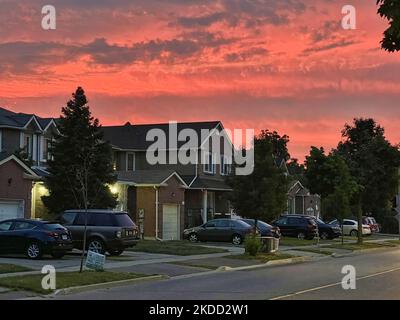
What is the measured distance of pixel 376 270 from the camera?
72.2ft

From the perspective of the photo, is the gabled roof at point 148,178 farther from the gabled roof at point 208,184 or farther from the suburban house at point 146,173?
the gabled roof at point 208,184

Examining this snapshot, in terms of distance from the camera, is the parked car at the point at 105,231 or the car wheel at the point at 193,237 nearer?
the parked car at the point at 105,231

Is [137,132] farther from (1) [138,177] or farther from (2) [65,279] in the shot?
(2) [65,279]

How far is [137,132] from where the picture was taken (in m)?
55.7

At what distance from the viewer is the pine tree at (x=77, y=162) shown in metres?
33.6

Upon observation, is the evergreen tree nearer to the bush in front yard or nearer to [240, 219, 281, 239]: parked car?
[240, 219, 281, 239]: parked car

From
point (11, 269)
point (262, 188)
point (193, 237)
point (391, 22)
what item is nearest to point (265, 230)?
point (262, 188)

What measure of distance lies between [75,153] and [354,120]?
21297 mm

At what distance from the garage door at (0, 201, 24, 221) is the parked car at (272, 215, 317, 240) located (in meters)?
20.1

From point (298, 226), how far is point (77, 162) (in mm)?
17681

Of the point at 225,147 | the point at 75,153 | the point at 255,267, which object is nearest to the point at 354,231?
the point at 225,147

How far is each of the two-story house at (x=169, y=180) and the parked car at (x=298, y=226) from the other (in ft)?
17.7

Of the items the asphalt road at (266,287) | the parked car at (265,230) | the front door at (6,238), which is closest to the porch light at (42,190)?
the parked car at (265,230)
